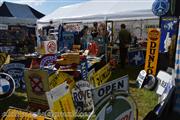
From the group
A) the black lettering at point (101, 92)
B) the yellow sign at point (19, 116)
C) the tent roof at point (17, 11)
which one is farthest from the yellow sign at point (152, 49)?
the tent roof at point (17, 11)

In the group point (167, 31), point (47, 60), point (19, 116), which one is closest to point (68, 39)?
point (167, 31)

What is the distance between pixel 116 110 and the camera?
11.8 feet

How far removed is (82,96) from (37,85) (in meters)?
0.80

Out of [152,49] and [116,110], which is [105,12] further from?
[116,110]

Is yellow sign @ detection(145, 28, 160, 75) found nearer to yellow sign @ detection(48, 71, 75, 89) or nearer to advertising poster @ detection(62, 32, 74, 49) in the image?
yellow sign @ detection(48, 71, 75, 89)

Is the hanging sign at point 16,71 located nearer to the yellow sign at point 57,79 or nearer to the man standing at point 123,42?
the yellow sign at point 57,79

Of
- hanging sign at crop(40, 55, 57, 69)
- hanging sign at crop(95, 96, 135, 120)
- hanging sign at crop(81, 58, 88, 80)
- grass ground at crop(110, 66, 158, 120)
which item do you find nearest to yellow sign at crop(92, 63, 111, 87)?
hanging sign at crop(81, 58, 88, 80)

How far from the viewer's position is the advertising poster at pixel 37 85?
5391 mm

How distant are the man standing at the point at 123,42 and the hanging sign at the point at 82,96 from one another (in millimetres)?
6330

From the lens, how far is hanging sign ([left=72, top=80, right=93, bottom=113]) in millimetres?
5680

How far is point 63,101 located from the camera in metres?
4.43

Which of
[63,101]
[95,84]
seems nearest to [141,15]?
[95,84]

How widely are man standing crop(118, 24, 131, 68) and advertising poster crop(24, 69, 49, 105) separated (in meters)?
6.61

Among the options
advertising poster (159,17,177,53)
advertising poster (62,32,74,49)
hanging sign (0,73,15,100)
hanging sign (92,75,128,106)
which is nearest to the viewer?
hanging sign (92,75,128,106)
